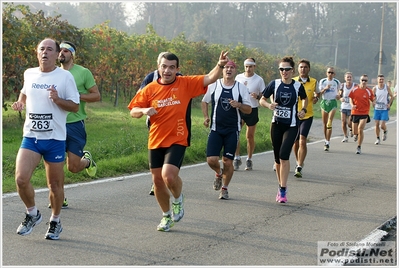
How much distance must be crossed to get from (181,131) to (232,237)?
50.0 inches

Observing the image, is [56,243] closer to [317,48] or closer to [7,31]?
[7,31]

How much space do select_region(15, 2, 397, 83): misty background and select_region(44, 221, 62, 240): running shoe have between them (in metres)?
81.9

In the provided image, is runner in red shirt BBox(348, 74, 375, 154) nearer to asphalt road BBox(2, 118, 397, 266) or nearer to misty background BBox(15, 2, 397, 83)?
asphalt road BBox(2, 118, 397, 266)

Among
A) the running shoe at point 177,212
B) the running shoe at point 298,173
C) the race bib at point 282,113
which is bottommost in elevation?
the running shoe at point 298,173

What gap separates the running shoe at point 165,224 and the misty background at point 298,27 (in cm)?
8129

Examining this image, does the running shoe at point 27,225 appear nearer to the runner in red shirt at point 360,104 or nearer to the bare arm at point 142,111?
the bare arm at point 142,111

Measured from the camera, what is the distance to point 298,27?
306ft

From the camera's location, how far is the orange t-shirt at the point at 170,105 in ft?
25.8

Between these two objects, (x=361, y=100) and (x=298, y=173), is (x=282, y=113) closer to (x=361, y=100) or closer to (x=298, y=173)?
(x=298, y=173)

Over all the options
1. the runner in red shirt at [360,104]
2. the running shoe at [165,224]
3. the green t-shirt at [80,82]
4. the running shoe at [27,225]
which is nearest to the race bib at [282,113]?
the green t-shirt at [80,82]

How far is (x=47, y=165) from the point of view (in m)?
7.44

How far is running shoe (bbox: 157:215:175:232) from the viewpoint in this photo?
7920mm

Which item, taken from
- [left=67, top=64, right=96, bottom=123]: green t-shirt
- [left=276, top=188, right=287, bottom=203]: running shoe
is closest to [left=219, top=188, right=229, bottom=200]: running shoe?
[left=276, top=188, right=287, bottom=203]: running shoe

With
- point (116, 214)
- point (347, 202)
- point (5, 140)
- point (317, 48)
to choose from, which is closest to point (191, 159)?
point (5, 140)
